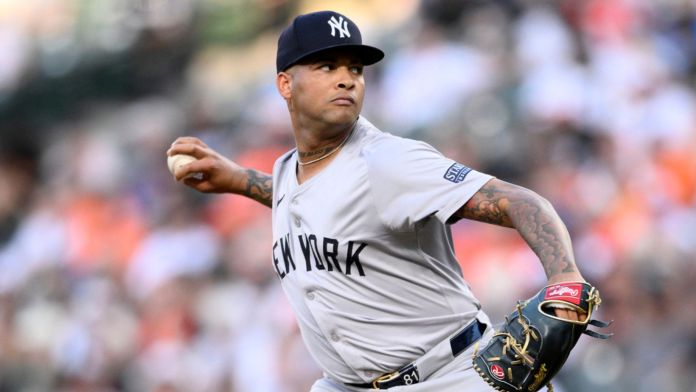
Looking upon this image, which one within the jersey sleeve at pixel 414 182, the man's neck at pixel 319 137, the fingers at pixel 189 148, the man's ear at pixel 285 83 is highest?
the man's ear at pixel 285 83

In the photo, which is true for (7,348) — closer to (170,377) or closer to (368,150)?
(170,377)

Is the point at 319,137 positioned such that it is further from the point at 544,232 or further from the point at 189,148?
the point at 544,232

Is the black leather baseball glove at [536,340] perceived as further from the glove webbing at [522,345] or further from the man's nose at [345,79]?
the man's nose at [345,79]

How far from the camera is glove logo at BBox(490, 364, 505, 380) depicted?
11.0 feet

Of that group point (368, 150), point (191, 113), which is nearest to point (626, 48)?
point (191, 113)

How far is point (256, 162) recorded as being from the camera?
9.21 metres

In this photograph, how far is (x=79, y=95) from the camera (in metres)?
11.5

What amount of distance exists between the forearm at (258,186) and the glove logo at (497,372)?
1.79m

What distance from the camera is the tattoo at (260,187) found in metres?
4.91

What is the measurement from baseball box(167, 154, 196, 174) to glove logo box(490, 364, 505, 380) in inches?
77.0

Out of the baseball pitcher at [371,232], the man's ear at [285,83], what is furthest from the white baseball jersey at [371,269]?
the man's ear at [285,83]

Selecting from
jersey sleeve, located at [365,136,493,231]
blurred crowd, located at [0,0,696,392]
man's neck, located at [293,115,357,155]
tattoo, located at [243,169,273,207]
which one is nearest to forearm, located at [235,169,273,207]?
tattoo, located at [243,169,273,207]

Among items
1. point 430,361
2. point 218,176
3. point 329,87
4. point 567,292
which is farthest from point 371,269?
point 218,176

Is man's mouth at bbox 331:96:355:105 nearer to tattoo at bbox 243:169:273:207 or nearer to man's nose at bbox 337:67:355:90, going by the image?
man's nose at bbox 337:67:355:90
